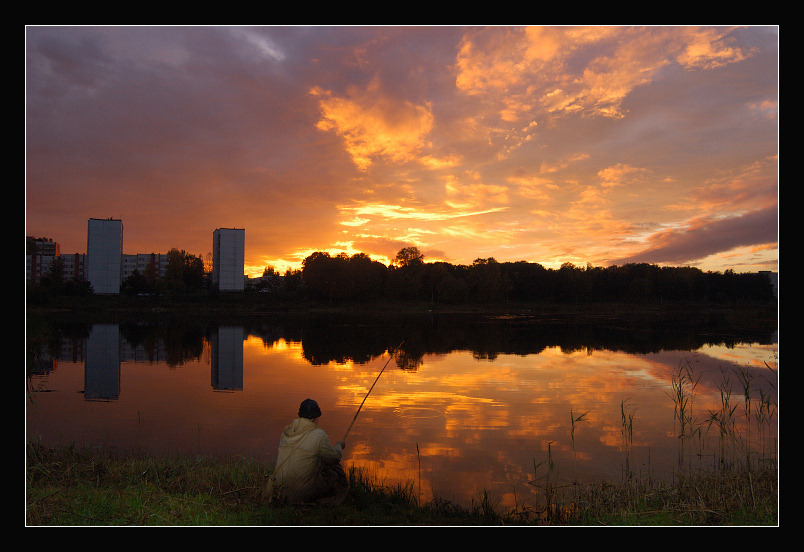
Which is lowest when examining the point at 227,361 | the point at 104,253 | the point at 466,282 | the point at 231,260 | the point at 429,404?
the point at 227,361

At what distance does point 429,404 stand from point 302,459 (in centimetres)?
917

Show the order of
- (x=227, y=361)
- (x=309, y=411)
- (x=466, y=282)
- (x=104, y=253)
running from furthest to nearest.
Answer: (x=466, y=282)
(x=104, y=253)
(x=227, y=361)
(x=309, y=411)

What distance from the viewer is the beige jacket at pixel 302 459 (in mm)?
6605

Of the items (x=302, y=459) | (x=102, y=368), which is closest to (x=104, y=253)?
(x=102, y=368)

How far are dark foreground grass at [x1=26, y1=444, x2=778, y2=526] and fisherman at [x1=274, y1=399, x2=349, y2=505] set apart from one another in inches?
7.7

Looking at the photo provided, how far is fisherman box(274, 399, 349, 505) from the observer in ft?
21.7

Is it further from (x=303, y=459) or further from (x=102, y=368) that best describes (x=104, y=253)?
(x=303, y=459)

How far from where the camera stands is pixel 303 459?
6.61 metres

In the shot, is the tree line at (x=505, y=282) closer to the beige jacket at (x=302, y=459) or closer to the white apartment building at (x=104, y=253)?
the white apartment building at (x=104, y=253)

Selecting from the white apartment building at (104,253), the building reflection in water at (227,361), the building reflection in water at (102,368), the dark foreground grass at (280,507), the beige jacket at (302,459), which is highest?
the white apartment building at (104,253)

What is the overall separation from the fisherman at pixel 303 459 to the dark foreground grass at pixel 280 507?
20 centimetres

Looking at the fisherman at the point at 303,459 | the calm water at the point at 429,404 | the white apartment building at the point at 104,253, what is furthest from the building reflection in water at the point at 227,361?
the white apartment building at the point at 104,253

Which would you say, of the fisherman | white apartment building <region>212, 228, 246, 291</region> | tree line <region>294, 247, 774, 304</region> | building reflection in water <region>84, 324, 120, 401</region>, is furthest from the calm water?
white apartment building <region>212, 228, 246, 291</region>
